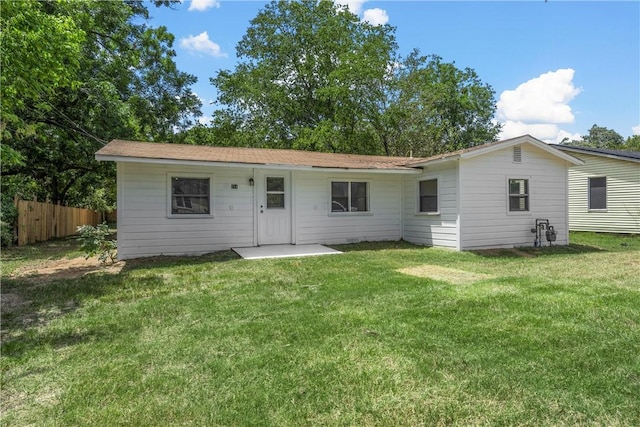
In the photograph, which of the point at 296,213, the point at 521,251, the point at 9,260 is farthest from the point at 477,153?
the point at 9,260

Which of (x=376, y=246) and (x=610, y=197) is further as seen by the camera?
(x=610, y=197)

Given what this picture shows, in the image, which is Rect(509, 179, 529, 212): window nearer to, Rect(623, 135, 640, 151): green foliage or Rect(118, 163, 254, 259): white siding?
Rect(118, 163, 254, 259): white siding

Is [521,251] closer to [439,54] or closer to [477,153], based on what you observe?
[477,153]

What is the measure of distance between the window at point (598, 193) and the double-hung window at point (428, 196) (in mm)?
8921

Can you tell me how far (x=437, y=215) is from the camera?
10.7 meters

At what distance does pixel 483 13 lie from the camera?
9.20 m

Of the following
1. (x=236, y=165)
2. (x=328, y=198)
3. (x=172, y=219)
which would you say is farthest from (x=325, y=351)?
(x=328, y=198)

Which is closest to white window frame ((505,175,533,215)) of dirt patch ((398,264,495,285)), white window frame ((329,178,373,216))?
white window frame ((329,178,373,216))

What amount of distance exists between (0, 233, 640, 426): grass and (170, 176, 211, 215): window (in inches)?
134

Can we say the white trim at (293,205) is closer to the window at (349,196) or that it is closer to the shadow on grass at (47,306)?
the window at (349,196)

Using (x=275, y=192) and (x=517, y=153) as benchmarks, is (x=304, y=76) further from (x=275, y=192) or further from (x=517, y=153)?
(x=517, y=153)

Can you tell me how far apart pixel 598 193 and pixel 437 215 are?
920cm

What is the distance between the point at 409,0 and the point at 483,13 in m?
3.15

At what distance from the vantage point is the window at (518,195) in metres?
10.9
